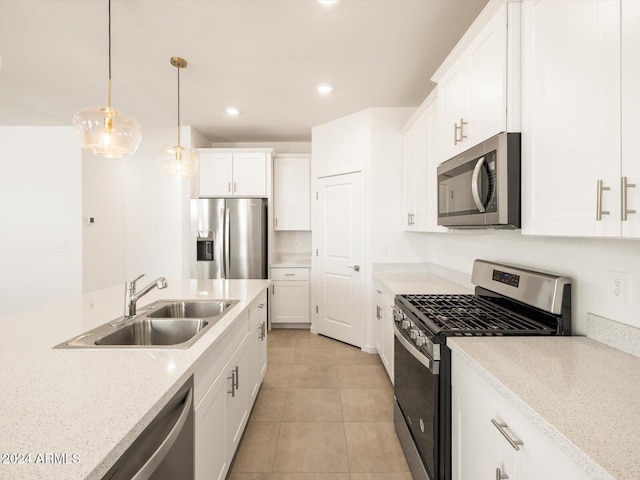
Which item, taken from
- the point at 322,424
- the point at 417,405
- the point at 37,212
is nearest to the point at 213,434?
the point at 417,405

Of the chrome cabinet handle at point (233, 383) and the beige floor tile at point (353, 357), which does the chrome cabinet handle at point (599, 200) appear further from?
the beige floor tile at point (353, 357)

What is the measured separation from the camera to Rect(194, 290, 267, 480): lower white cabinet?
4.10ft

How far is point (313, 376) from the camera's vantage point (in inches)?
117

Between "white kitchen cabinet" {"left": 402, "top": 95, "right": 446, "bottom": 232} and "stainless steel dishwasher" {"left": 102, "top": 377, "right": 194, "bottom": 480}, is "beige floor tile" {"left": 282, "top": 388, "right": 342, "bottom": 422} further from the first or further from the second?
"white kitchen cabinet" {"left": 402, "top": 95, "right": 446, "bottom": 232}

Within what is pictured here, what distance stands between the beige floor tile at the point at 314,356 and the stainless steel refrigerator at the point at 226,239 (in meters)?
1.09

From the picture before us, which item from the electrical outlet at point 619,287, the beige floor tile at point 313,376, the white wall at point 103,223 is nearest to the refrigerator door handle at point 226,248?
the beige floor tile at point 313,376

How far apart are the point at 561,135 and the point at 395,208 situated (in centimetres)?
239

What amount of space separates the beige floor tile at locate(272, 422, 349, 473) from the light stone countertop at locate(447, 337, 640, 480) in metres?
1.13

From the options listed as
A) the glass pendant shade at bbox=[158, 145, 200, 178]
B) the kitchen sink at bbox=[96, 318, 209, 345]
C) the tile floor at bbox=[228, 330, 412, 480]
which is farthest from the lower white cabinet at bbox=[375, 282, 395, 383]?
the glass pendant shade at bbox=[158, 145, 200, 178]

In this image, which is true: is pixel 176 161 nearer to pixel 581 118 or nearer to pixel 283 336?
pixel 283 336

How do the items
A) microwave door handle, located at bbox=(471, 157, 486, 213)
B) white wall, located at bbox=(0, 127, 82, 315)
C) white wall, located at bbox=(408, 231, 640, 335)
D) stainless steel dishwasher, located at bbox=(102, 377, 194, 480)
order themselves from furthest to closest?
white wall, located at bbox=(0, 127, 82, 315), microwave door handle, located at bbox=(471, 157, 486, 213), white wall, located at bbox=(408, 231, 640, 335), stainless steel dishwasher, located at bbox=(102, 377, 194, 480)

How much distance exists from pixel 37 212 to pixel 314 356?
382 centimetres

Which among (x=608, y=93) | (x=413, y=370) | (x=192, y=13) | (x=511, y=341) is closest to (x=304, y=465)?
(x=413, y=370)

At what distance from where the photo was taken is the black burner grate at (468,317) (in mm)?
1368
